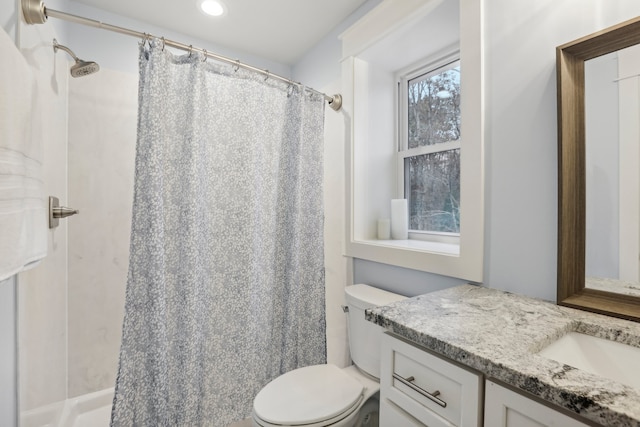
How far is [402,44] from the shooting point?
63.8 inches

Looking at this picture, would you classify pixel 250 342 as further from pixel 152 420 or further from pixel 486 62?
pixel 486 62

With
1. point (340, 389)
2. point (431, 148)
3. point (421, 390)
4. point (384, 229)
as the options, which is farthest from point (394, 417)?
point (431, 148)

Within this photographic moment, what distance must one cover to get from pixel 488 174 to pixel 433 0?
837mm

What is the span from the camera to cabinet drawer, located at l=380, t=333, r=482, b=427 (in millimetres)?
628

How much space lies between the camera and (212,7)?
5.59ft

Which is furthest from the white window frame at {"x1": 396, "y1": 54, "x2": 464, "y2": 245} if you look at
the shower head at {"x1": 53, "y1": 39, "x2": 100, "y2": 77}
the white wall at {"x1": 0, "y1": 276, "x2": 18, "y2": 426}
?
the white wall at {"x1": 0, "y1": 276, "x2": 18, "y2": 426}

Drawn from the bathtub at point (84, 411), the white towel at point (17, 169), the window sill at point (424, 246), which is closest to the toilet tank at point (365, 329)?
the window sill at point (424, 246)

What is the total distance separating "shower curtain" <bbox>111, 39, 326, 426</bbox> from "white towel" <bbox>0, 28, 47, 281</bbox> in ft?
1.22

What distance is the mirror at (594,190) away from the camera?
80 centimetres

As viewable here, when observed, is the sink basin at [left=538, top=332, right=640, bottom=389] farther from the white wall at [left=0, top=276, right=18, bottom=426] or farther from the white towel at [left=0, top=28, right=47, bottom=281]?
the white wall at [left=0, top=276, right=18, bottom=426]

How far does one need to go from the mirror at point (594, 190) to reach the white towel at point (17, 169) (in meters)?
1.45

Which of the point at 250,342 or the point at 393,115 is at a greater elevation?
the point at 393,115

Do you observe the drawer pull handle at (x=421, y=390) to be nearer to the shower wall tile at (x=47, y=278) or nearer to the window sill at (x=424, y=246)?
the window sill at (x=424, y=246)

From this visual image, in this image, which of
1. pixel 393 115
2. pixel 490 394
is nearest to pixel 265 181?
pixel 393 115
